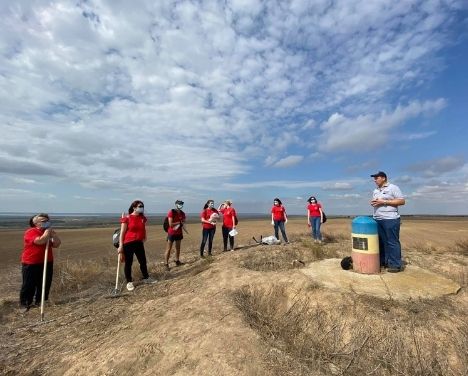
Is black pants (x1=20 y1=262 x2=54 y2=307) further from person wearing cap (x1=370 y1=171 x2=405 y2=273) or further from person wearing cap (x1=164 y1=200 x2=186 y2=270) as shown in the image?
person wearing cap (x1=370 y1=171 x2=405 y2=273)

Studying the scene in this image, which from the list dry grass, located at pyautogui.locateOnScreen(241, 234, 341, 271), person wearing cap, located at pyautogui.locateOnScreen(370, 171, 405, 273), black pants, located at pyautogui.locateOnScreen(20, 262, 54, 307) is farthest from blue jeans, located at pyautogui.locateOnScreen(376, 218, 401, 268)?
black pants, located at pyautogui.locateOnScreen(20, 262, 54, 307)


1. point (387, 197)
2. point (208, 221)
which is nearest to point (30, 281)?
point (208, 221)

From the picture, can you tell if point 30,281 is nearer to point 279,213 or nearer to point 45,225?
point 45,225

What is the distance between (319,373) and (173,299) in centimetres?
330

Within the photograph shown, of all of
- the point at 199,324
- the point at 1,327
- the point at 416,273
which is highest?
the point at 416,273

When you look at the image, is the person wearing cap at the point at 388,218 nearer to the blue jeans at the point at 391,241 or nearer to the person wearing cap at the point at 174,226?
the blue jeans at the point at 391,241

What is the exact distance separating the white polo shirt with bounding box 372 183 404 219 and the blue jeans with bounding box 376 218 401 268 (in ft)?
0.33

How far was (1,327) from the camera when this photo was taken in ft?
21.9

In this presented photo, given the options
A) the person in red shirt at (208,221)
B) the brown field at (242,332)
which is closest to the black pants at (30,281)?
the brown field at (242,332)

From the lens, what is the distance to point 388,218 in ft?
23.8

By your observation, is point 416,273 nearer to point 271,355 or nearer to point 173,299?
point 271,355

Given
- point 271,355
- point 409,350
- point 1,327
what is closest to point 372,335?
point 409,350

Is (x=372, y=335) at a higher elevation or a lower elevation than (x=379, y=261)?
lower

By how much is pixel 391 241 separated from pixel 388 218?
1.49 feet
